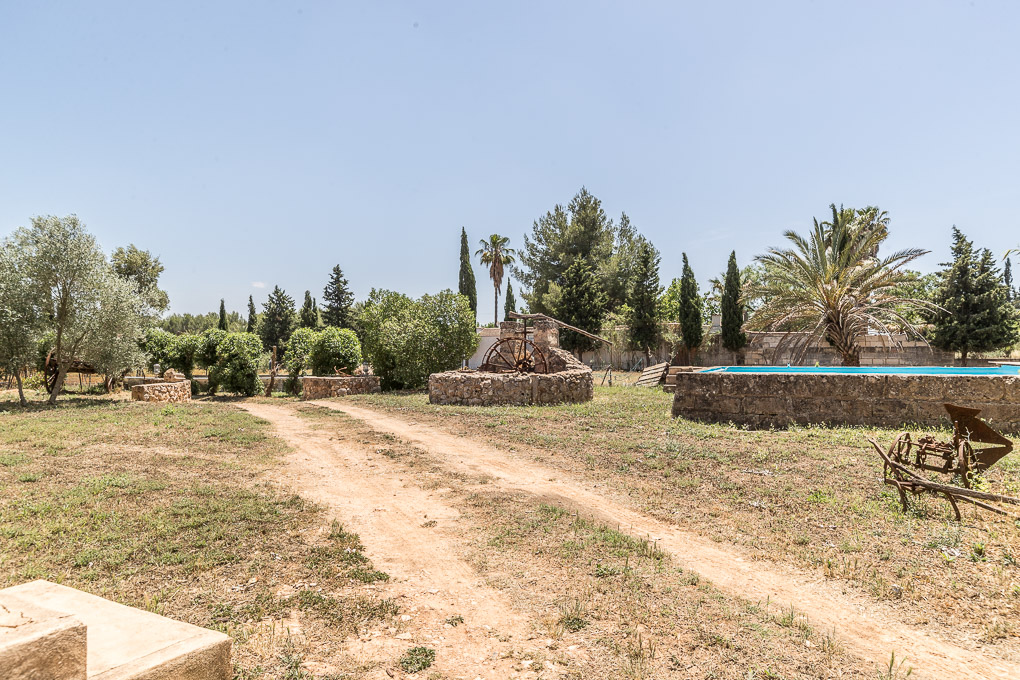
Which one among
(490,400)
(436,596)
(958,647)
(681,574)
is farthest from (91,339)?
(958,647)

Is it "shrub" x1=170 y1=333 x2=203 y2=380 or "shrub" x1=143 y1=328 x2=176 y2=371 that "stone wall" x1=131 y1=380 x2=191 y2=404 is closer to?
"shrub" x1=170 y1=333 x2=203 y2=380

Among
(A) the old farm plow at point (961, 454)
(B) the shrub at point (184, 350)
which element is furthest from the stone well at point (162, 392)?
(A) the old farm plow at point (961, 454)

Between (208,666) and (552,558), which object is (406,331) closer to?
(552,558)

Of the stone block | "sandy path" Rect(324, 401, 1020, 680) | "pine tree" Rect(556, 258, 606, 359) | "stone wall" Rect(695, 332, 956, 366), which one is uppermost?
"pine tree" Rect(556, 258, 606, 359)

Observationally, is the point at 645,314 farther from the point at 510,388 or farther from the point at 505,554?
the point at 505,554

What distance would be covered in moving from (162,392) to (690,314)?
1086 inches

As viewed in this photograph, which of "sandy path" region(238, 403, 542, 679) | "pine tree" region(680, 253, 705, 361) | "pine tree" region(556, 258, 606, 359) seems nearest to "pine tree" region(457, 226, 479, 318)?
"pine tree" region(556, 258, 606, 359)

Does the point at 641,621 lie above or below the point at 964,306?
below

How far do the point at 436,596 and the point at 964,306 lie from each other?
3329 cm

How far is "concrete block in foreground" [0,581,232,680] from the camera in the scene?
222 cm

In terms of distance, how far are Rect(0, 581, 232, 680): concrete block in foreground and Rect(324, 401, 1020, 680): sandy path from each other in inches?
146

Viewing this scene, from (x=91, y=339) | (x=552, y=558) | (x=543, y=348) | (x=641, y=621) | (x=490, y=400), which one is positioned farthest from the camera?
(x=543, y=348)

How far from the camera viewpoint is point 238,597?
406 cm

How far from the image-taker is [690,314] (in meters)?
32.2
